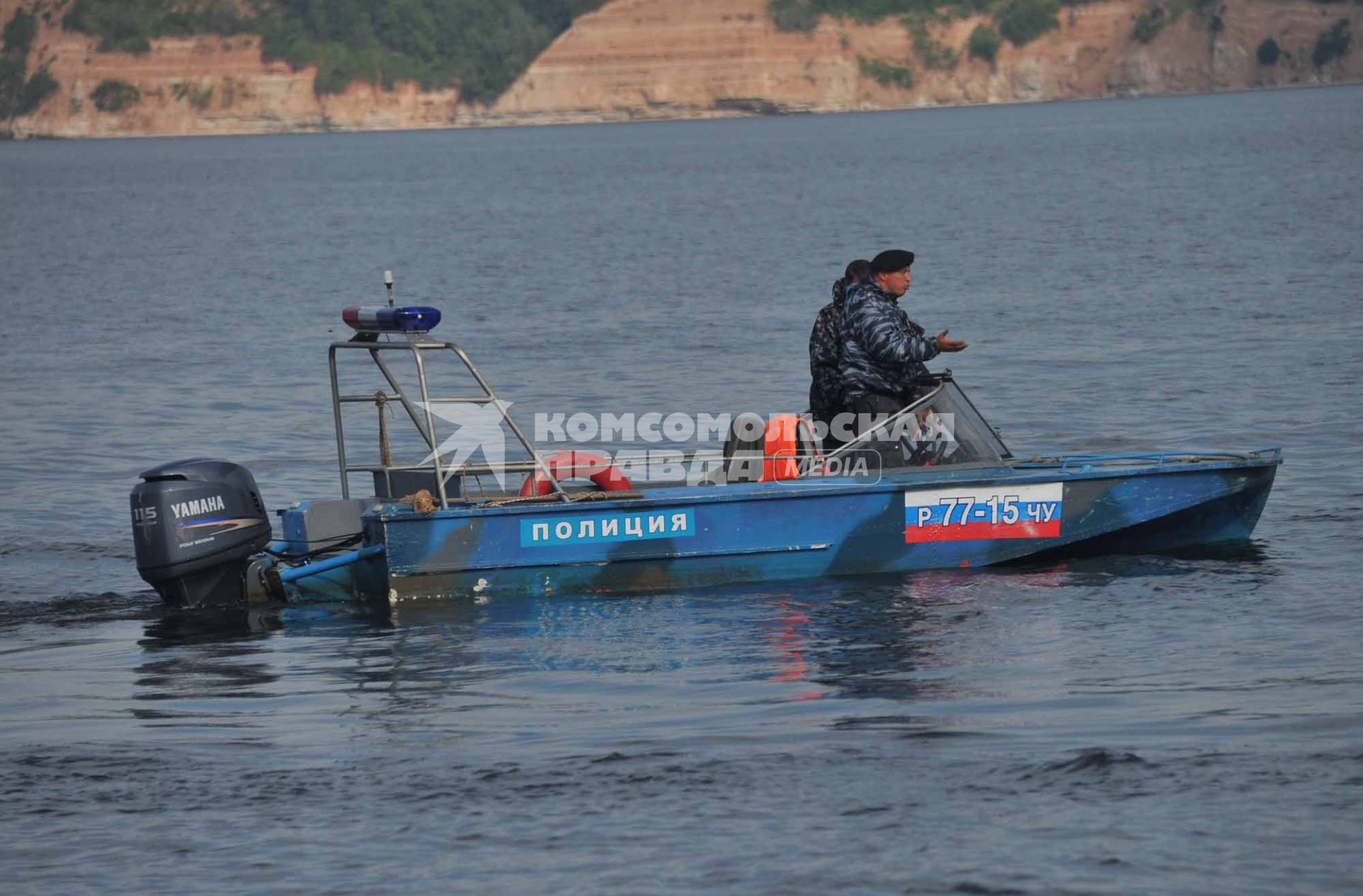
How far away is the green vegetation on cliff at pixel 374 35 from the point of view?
535 feet

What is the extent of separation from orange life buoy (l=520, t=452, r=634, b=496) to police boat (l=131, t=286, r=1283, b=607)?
0.05 feet

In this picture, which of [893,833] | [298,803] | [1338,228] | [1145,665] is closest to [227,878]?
[298,803]

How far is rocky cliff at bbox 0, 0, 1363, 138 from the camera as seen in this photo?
159875mm

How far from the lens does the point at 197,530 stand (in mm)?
11250

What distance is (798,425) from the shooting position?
12102 mm

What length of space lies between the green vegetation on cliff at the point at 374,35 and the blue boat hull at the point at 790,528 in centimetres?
15568

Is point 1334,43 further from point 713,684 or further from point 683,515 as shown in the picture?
point 713,684

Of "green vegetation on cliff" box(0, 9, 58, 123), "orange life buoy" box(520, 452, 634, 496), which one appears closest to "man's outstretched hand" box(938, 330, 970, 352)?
"orange life buoy" box(520, 452, 634, 496)

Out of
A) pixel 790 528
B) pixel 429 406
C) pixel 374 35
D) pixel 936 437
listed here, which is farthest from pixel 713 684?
pixel 374 35

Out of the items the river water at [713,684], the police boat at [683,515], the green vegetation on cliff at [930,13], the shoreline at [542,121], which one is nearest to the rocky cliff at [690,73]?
the shoreline at [542,121]

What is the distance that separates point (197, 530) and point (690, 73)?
157548 mm

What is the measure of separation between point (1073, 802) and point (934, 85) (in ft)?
534

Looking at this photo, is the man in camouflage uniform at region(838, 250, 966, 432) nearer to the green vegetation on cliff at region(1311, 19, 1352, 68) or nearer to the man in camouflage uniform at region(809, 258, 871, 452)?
the man in camouflage uniform at region(809, 258, 871, 452)

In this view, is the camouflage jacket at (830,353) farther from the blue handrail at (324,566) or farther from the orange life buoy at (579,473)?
the blue handrail at (324,566)
